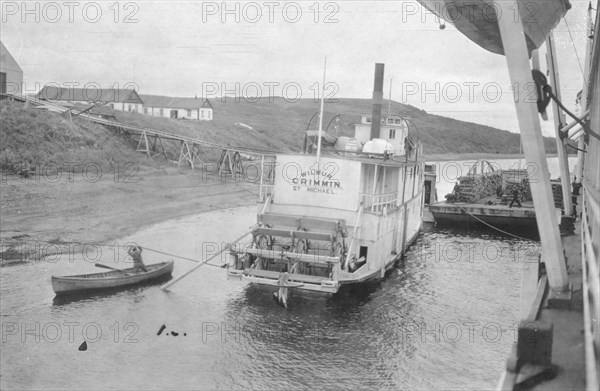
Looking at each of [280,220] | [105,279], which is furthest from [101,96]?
[280,220]

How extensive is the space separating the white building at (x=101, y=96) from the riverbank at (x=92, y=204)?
33.8 metres

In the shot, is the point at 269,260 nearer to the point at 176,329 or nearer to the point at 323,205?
the point at 323,205

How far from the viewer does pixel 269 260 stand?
20.1 meters

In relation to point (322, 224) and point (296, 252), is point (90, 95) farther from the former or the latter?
point (322, 224)

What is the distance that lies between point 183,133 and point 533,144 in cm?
5995

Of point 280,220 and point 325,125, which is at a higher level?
point 325,125

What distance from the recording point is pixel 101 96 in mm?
75438

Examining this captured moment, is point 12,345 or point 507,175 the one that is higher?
point 507,175

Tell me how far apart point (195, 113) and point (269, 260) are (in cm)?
7066

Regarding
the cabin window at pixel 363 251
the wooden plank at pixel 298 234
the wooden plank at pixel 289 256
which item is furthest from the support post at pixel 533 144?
the cabin window at pixel 363 251

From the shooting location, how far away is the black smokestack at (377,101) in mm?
29156

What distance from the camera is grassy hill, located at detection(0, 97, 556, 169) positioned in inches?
1518

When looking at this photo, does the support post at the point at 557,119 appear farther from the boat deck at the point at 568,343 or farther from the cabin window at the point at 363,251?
the cabin window at the point at 363,251

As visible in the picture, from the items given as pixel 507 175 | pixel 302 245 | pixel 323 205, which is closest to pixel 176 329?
pixel 302 245
